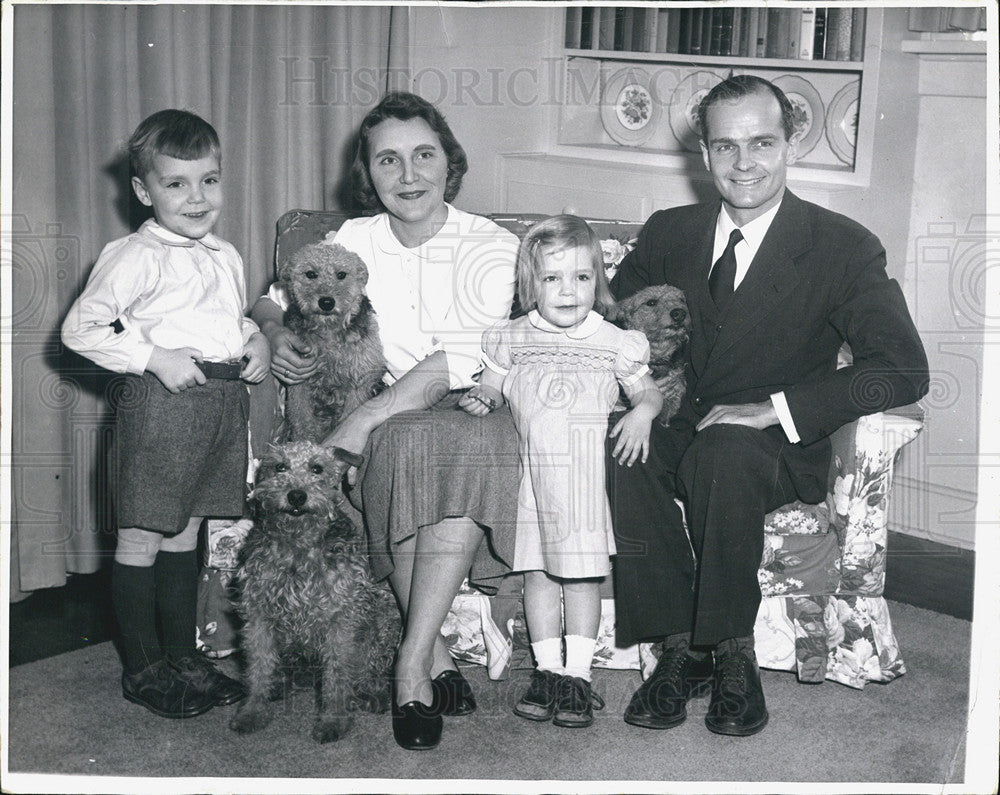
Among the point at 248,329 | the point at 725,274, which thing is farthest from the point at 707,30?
the point at 248,329

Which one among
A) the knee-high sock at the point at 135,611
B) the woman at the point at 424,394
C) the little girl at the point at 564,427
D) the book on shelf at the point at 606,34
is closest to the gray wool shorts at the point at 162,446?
the knee-high sock at the point at 135,611

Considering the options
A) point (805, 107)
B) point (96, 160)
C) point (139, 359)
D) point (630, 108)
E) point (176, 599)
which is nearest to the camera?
point (139, 359)

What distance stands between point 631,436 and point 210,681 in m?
1.07

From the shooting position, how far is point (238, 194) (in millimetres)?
3141

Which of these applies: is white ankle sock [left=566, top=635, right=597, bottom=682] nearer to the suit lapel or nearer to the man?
the man

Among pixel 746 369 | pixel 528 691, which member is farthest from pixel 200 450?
pixel 746 369

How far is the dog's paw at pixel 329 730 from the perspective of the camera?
206 cm

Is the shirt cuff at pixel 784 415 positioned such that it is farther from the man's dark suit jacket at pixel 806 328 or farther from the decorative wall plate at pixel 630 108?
the decorative wall plate at pixel 630 108

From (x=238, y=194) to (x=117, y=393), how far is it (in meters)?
1.18

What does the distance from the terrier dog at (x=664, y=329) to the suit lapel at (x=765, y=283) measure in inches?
3.6

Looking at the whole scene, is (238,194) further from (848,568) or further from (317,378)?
(848,568)

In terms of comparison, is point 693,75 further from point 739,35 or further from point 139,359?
point 139,359

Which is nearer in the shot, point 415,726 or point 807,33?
point 415,726

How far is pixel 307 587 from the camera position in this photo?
206 centimetres
